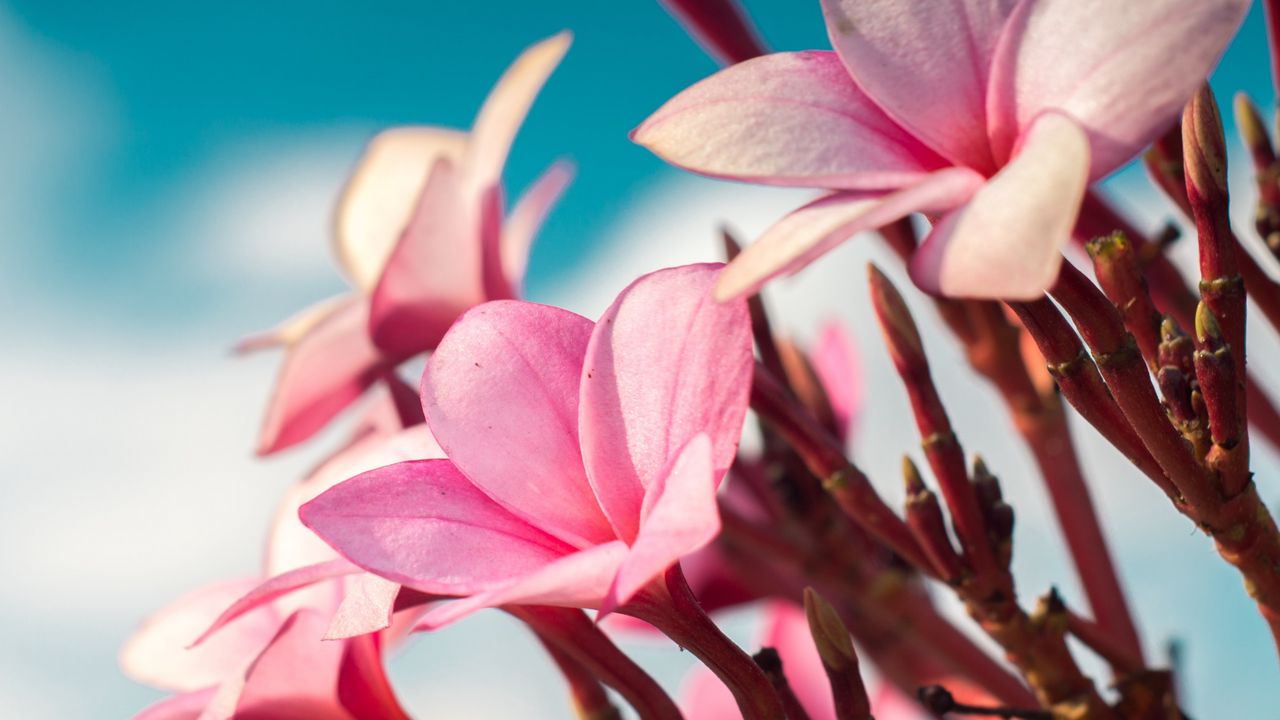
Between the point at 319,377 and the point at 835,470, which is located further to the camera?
the point at 319,377

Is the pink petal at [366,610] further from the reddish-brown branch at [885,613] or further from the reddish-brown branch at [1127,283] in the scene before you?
the reddish-brown branch at [885,613]

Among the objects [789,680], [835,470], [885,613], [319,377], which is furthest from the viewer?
[885,613]

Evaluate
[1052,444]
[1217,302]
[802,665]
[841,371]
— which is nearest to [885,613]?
[802,665]

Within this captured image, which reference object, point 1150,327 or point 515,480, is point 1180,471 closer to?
point 1150,327

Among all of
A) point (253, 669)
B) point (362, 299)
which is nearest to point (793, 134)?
point (253, 669)

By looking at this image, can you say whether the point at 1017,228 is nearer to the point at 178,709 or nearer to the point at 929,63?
the point at 929,63

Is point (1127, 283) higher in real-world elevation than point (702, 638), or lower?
higher
